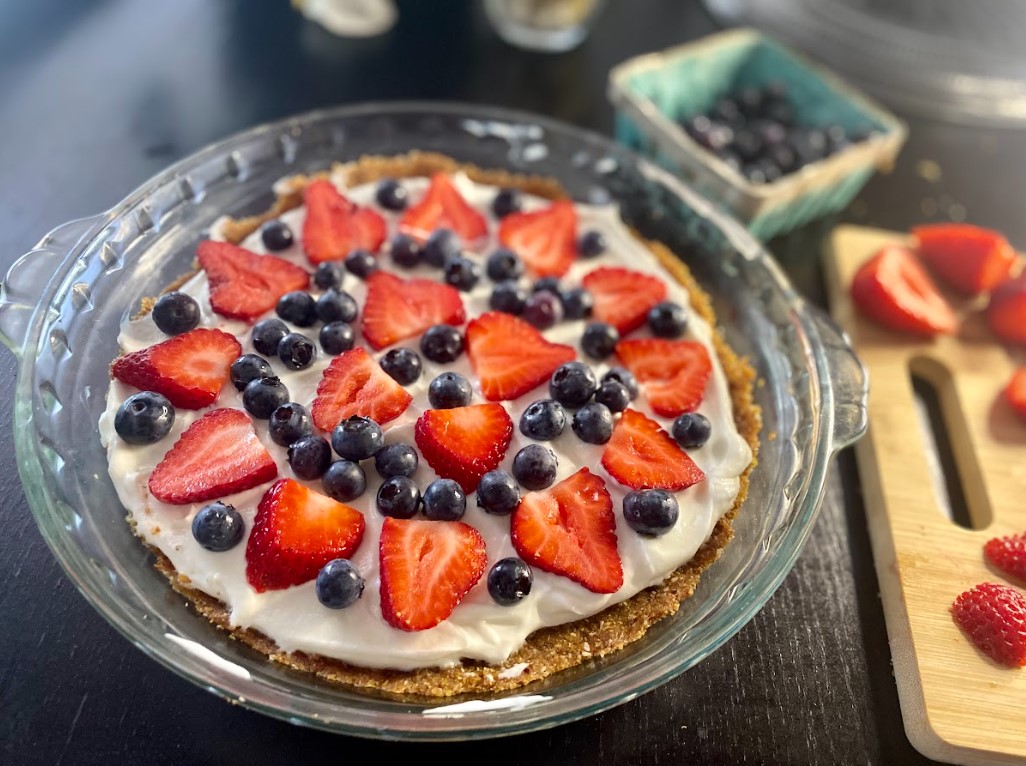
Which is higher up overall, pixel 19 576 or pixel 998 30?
pixel 998 30

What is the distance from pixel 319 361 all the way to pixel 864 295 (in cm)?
167

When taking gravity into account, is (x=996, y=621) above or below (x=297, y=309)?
below

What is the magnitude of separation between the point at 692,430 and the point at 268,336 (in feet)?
3.33

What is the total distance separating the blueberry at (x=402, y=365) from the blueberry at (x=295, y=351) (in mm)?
172

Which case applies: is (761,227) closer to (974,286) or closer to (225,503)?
(974,286)

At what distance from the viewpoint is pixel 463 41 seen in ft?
11.2

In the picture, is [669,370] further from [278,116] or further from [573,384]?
[278,116]

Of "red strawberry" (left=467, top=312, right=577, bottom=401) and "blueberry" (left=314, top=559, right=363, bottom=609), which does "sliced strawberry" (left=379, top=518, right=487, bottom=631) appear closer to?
"blueberry" (left=314, top=559, right=363, bottom=609)

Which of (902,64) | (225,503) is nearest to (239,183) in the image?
(225,503)

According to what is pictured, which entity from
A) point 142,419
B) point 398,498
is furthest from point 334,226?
point 398,498

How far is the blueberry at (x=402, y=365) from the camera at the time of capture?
6.26 feet

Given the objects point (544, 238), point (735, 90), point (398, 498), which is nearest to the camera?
point (398, 498)

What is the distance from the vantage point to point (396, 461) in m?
1.71

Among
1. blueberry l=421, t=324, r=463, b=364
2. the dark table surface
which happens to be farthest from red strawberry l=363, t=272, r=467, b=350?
the dark table surface
